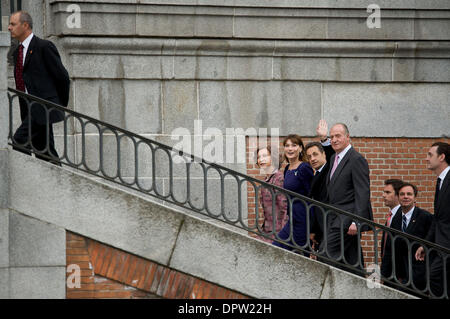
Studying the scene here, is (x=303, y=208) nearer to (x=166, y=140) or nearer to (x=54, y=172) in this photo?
(x=54, y=172)

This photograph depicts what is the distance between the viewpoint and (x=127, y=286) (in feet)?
28.5

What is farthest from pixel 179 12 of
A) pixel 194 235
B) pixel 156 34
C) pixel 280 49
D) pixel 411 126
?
pixel 194 235

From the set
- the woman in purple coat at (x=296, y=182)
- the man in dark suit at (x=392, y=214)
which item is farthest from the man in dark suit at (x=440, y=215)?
the woman in purple coat at (x=296, y=182)

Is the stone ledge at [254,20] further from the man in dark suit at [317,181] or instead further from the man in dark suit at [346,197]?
the man in dark suit at [346,197]

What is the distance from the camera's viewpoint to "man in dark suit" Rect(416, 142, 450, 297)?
872 centimetres

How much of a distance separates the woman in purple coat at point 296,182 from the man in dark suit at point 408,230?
94 centimetres

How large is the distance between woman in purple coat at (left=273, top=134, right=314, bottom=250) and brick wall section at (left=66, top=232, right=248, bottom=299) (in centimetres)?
108

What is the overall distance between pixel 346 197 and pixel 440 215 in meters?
0.95
